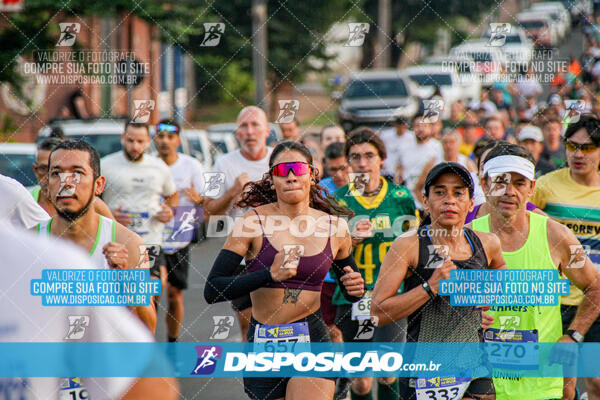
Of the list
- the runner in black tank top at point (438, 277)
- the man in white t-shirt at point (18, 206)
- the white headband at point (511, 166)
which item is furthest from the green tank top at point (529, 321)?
the man in white t-shirt at point (18, 206)

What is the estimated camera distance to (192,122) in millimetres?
33938

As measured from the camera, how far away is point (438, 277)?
455 cm

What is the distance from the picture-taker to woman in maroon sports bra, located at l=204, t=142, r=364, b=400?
4922mm

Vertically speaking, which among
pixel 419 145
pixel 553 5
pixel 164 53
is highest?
pixel 553 5

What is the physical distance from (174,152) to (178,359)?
2.24m

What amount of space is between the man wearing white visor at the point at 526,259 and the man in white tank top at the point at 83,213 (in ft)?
6.31

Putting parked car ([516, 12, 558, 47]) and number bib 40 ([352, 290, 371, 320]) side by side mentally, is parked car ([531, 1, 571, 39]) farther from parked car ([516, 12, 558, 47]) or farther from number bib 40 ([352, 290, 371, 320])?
number bib 40 ([352, 290, 371, 320])

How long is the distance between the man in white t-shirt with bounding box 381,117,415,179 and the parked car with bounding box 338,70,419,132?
934 cm

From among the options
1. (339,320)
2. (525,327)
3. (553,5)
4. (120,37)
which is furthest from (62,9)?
(553,5)

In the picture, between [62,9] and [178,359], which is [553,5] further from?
[178,359]

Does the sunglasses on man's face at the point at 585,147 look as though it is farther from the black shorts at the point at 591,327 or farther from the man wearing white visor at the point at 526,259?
the man wearing white visor at the point at 526,259

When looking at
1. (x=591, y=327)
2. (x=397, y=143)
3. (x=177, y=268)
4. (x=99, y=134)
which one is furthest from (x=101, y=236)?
(x=397, y=143)

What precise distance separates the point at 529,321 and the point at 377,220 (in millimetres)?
1768

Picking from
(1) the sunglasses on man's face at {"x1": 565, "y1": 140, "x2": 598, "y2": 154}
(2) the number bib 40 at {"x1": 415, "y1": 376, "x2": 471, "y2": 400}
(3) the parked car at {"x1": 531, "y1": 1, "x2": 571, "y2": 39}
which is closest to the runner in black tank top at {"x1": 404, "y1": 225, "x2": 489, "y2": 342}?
(2) the number bib 40 at {"x1": 415, "y1": 376, "x2": 471, "y2": 400}
